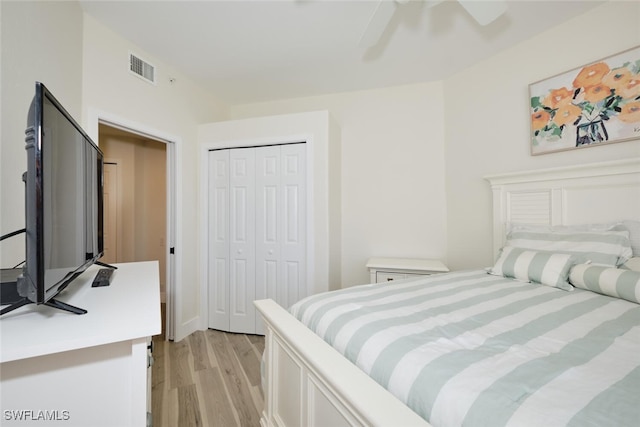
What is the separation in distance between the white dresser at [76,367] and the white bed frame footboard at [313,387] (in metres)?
0.50

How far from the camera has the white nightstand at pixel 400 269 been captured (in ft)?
8.02

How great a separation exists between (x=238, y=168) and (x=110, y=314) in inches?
85.9

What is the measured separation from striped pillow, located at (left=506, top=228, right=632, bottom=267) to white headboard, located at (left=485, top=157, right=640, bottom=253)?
24cm

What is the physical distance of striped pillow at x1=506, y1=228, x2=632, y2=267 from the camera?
4.85 feet

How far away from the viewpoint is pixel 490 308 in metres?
1.15

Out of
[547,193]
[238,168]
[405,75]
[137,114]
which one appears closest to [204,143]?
[238,168]

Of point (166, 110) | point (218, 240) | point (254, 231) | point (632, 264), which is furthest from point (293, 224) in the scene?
point (632, 264)

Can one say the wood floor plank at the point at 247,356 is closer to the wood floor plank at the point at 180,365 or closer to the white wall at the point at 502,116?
the wood floor plank at the point at 180,365

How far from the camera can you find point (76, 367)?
75 cm

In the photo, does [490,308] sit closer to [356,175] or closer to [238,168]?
[356,175]

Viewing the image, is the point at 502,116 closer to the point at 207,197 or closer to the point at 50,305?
the point at 207,197

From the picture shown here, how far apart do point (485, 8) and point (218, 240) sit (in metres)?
2.87

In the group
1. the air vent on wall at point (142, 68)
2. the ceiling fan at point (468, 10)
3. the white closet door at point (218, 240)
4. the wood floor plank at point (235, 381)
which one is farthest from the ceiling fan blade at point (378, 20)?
the wood floor plank at point (235, 381)

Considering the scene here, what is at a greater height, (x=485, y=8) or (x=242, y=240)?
(x=485, y=8)
